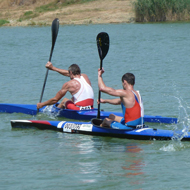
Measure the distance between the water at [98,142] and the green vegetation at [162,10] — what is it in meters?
16.7

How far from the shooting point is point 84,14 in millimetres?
50719

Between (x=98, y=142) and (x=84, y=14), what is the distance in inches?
1683

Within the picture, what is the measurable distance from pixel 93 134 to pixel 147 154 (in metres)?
1.57

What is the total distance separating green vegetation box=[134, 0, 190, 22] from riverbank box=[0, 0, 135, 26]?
5.33ft

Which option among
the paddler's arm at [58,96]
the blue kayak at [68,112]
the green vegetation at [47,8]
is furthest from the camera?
the green vegetation at [47,8]

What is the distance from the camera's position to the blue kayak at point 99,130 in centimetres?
877

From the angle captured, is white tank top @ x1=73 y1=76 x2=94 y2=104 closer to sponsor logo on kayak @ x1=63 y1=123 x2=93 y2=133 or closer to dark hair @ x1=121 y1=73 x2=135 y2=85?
sponsor logo on kayak @ x1=63 y1=123 x2=93 y2=133

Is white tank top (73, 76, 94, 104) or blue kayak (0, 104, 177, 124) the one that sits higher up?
white tank top (73, 76, 94, 104)

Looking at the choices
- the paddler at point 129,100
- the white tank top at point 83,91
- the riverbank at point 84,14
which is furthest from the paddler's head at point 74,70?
the riverbank at point 84,14

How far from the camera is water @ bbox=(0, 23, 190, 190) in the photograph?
7051 millimetres

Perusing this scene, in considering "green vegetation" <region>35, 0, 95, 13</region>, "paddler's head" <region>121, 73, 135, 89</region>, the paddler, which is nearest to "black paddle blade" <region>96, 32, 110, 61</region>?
the paddler

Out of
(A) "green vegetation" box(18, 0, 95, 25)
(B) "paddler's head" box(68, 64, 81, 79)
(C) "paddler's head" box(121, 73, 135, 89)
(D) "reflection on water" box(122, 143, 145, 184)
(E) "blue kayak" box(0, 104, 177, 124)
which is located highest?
(A) "green vegetation" box(18, 0, 95, 25)

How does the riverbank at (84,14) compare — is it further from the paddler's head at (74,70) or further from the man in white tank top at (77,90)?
the paddler's head at (74,70)

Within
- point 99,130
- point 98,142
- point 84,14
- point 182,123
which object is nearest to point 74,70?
point 99,130
